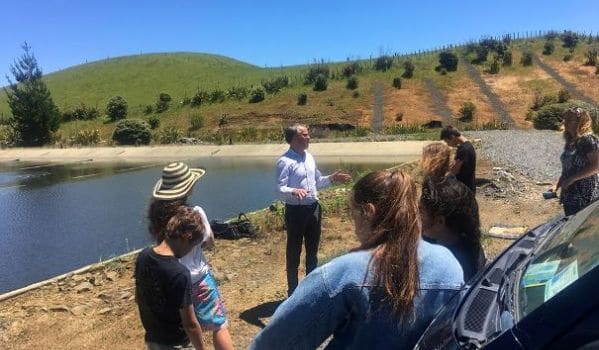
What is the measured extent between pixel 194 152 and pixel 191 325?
34.4 meters

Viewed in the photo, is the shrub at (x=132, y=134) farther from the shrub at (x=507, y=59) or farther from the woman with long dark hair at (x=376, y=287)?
the woman with long dark hair at (x=376, y=287)

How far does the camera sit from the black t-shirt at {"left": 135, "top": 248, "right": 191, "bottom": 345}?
305 cm

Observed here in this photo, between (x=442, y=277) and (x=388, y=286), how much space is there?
256mm

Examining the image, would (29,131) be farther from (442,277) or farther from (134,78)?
(442,277)

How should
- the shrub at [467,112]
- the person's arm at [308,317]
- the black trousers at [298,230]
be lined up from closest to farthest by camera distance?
the person's arm at [308,317], the black trousers at [298,230], the shrub at [467,112]

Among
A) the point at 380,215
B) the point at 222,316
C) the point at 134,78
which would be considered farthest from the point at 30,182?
the point at 134,78

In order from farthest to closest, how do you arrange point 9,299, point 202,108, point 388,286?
point 202,108 → point 9,299 → point 388,286

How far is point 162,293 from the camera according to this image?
10.1ft

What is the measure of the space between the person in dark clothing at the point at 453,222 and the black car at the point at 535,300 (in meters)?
0.74

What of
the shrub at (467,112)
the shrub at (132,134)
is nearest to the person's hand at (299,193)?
the shrub at (467,112)

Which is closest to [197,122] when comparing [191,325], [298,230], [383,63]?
[383,63]

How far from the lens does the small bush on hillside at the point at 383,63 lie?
61241 millimetres

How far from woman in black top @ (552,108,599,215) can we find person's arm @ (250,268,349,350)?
4.04 metres

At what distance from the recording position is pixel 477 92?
51.0m
